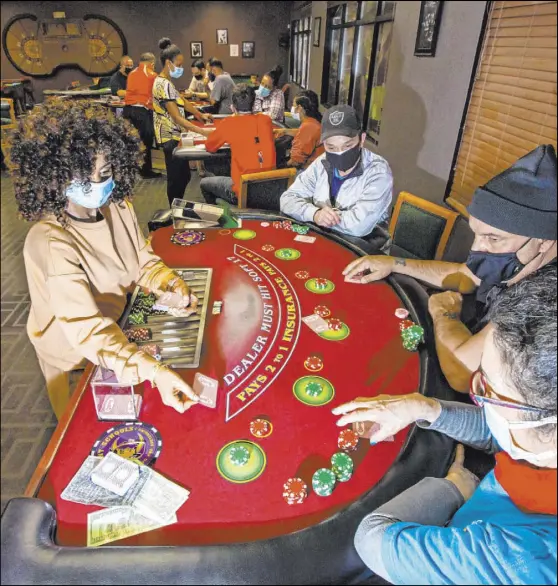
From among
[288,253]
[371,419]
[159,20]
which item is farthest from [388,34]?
[159,20]

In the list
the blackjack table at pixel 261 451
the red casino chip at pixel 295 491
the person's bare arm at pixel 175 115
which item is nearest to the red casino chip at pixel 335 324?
the blackjack table at pixel 261 451

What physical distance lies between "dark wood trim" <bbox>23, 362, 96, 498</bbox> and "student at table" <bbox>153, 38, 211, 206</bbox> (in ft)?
13.7

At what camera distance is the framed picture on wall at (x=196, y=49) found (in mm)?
11795

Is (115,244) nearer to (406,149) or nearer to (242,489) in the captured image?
(242,489)

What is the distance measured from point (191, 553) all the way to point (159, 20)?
45.3 feet

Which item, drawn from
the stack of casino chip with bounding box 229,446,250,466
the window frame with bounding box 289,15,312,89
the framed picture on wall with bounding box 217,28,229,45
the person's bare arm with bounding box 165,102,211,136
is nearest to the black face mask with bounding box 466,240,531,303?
the stack of casino chip with bounding box 229,446,250,466

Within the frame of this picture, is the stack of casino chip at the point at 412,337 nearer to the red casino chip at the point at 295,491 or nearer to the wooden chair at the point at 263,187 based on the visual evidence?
the red casino chip at the point at 295,491

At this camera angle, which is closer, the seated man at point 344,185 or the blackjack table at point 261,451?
the blackjack table at point 261,451

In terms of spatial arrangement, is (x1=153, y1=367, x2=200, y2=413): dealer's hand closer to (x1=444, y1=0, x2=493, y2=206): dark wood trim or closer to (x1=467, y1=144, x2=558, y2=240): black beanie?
(x1=467, y1=144, x2=558, y2=240): black beanie

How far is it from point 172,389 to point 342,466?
53cm

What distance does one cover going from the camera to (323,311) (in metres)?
1.67

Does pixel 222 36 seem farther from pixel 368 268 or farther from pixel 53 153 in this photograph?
pixel 53 153

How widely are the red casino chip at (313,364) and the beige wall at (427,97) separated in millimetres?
2701

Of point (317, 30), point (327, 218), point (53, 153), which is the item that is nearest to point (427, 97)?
point (327, 218)
